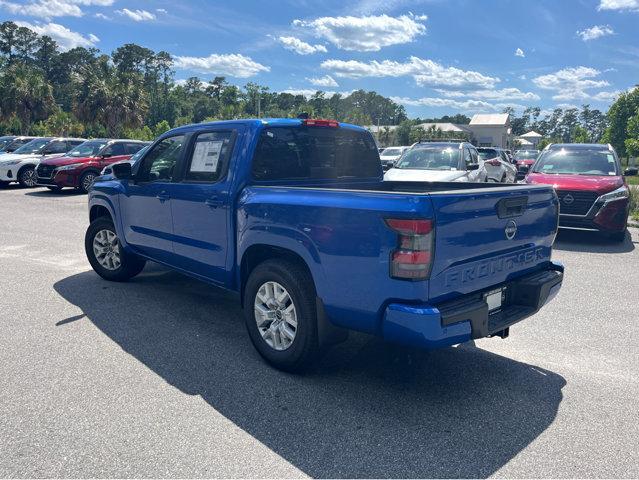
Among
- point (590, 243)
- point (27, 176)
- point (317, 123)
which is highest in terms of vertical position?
point (317, 123)

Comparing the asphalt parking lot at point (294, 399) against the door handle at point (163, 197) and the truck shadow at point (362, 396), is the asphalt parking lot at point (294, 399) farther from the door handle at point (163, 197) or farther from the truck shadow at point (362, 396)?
the door handle at point (163, 197)

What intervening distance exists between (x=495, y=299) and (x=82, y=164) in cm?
1503

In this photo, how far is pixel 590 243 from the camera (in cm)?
935

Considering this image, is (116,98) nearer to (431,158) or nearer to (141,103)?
(141,103)

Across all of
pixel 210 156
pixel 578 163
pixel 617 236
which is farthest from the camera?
pixel 578 163

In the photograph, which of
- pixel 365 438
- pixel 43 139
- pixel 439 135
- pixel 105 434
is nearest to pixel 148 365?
pixel 105 434

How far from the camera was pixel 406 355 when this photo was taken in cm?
423

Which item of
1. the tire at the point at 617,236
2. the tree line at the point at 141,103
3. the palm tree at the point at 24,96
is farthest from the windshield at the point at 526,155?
the palm tree at the point at 24,96

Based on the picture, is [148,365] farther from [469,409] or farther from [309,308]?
[469,409]

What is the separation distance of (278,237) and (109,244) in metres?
3.43

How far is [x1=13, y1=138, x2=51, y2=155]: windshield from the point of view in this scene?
18.1 metres

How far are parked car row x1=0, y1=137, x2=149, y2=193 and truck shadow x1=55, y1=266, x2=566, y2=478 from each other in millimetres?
11412

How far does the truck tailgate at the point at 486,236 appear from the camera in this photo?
3053 mm

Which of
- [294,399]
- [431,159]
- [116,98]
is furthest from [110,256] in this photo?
[116,98]
